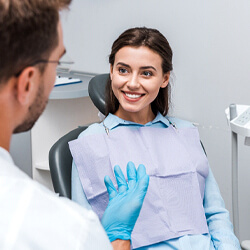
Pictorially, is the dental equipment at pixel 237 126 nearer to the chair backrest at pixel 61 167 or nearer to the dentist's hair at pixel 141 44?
the dentist's hair at pixel 141 44

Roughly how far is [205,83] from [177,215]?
89 cm

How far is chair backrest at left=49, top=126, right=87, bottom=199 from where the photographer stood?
4.99 feet

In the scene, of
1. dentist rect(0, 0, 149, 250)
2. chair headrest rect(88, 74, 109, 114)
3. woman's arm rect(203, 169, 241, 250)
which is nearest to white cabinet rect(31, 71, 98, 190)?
chair headrest rect(88, 74, 109, 114)

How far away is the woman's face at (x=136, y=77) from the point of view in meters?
1.58

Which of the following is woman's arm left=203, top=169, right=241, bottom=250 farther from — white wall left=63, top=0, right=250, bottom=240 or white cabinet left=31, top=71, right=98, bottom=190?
white cabinet left=31, top=71, right=98, bottom=190

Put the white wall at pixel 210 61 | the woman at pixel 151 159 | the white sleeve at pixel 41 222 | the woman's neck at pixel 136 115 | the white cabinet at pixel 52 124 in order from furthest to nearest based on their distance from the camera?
the white cabinet at pixel 52 124 → the white wall at pixel 210 61 → the woman's neck at pixel 136 115 → the woman at pixel 151 159 → the white sleeve at pixel 41 222

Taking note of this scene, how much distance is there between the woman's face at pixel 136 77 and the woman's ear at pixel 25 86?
2.62ft

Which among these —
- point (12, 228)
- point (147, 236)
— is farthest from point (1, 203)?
point (147, 236)

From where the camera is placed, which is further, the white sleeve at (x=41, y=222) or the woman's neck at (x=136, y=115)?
the woman's neck at (x=136, y=115)

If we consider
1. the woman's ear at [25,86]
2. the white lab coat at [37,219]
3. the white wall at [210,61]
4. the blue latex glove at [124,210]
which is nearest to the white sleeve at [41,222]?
the white lab coat at [37,219]

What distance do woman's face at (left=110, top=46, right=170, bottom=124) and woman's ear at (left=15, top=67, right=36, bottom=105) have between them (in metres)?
0.80

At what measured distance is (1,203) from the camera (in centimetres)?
70

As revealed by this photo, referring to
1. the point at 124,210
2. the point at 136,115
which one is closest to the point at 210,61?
the point at 136,115

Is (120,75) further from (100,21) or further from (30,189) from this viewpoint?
(100,21)
